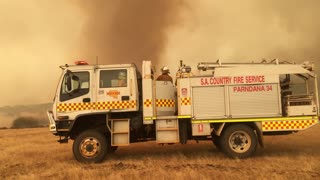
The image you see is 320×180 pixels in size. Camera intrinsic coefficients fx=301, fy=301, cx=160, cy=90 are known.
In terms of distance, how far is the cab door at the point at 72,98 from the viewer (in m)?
10.2

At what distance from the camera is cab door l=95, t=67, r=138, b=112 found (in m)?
10.2

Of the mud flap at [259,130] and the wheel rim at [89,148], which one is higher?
the mud flap at [259,130]

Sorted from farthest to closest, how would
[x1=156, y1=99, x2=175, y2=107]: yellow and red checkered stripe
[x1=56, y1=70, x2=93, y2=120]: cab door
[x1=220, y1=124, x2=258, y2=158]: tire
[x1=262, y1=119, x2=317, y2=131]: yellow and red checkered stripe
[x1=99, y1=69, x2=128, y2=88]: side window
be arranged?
[x1=156, y1=99, x2=175, y2=107]: yellow and red checkered stripe → [x1=99, y1=69, x2=128, y2=88]: side window → [x1=56, y1=70, x2=93, y2=120]: cab door → [x1=220, y1=124, x2=258, y2=158]: tire → [x1=262, y1=119, x2=317, y2=131]: yellow and red checkered stripe

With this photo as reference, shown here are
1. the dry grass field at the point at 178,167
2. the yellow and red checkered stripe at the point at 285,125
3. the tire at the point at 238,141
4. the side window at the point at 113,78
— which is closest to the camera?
the dry grass field at the point at 178,167

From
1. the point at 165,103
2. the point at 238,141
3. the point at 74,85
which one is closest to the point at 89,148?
the point at 74,85

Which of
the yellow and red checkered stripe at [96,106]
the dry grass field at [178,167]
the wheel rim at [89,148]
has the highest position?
the yellow and red checkered stripe at [96,106]

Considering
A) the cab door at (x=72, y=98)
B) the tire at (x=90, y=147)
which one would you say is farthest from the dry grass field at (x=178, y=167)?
the cab door at (x=72, y=98)

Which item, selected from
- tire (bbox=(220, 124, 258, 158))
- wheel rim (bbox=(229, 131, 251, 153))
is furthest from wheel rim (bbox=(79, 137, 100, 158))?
wheel rim (bbox=(229, 131, 251, 153))

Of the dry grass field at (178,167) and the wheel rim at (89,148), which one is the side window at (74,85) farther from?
the dry grass field at (178,167)

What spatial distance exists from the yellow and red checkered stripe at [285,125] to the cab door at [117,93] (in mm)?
4464

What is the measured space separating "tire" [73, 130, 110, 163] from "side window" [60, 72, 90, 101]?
137 cm

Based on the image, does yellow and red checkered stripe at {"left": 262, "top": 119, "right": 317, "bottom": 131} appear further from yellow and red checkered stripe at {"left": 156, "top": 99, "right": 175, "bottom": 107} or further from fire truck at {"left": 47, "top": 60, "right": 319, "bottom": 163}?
yellow and red checkered stripe at {"left": 156, "top": 99, "right": 175, "bottom": 107}

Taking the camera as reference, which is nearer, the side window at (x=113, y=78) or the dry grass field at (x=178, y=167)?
the dry grass field at (x=178, y=167)

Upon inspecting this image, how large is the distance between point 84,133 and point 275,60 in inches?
280
